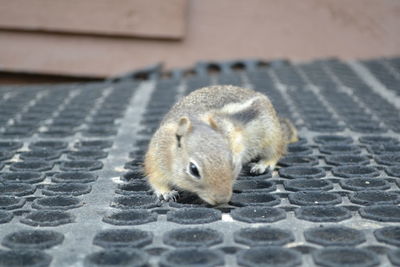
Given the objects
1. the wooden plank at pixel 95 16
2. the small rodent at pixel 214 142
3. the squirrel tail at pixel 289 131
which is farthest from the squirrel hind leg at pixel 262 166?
the wooden plank at pixel 95 16

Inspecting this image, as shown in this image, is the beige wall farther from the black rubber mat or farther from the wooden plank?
the black rubber mat

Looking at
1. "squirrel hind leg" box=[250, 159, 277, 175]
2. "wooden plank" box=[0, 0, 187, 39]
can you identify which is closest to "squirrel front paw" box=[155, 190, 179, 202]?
"squirrel hind leg" box=[250, 159, 277, 175]

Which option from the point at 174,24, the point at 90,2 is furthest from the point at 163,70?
the point at 90,2

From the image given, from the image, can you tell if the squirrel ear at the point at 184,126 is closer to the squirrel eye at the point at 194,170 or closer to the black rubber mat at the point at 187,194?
the squirrel eye at the point at 194,170

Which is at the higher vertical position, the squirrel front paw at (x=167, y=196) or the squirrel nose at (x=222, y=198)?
the squirrel front paw at (x=167, y=196)

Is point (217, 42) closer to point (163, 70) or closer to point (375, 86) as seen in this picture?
point (163, 70)

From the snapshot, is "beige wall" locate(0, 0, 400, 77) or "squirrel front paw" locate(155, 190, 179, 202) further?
"beige wall" locate(0, 0, 400, 77)
